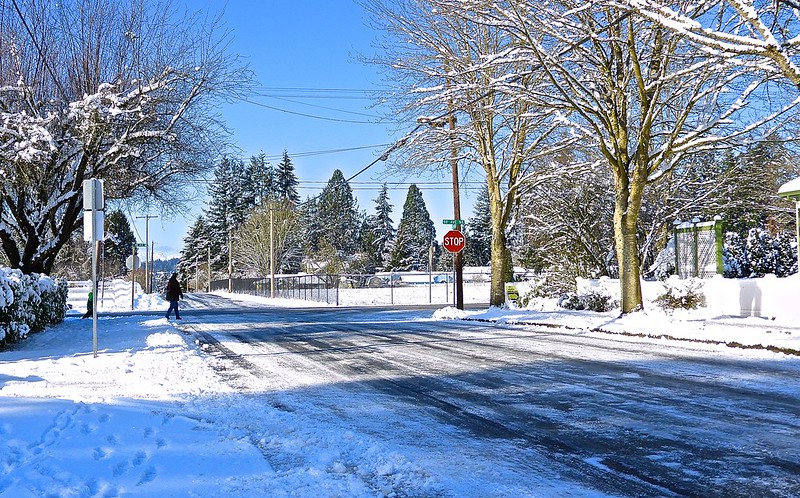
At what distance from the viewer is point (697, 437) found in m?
5.74

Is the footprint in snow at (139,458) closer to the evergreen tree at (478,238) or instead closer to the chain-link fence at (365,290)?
the chain-link fence at (365,290)

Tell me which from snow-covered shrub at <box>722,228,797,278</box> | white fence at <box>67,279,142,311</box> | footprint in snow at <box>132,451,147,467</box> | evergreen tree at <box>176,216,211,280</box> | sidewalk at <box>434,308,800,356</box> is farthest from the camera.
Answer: evergreen tree at <box>176,216,211,280</box>

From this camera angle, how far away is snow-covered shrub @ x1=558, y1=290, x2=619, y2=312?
21.0m

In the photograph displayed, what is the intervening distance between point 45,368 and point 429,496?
811 centimetres

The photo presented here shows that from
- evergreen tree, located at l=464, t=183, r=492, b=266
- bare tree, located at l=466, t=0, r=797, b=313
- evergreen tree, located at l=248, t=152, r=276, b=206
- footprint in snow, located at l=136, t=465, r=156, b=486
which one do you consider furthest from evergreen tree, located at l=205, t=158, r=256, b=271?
footprint in snow, located at l=136, t=465, r=156, b=486

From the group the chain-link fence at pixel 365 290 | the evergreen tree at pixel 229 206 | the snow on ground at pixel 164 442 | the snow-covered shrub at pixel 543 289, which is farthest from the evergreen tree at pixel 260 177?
the snow on ground at pixel 164 442

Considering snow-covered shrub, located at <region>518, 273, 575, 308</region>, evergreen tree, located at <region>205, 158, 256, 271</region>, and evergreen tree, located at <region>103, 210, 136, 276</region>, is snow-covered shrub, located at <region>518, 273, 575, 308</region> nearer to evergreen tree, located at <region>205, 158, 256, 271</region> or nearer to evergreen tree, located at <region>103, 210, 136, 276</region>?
evergreen tree, located at <region>205, 158, 256, 271</region>

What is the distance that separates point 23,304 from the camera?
15.2m

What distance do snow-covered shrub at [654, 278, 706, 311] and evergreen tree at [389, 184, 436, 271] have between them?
75.3 meters

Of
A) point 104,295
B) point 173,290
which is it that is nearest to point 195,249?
point 104,295

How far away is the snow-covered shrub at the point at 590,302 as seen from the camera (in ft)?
69.0

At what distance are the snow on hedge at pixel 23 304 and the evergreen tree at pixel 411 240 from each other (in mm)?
75278

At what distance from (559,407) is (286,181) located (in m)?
95.1

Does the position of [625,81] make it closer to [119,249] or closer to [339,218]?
[339,218]
